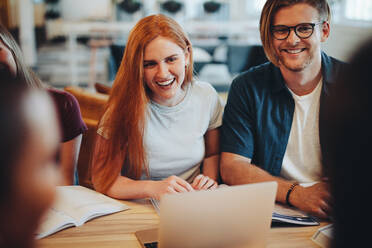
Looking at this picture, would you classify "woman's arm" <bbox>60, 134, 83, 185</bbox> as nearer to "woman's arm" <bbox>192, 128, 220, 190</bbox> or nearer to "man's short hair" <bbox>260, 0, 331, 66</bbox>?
"woman's arm" <bbox>192, 128, 220, 190</bbox>

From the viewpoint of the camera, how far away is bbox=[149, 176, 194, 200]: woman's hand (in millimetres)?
1310

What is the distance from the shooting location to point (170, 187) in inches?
51.7

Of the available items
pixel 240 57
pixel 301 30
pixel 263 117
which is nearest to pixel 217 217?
pixel 263 117

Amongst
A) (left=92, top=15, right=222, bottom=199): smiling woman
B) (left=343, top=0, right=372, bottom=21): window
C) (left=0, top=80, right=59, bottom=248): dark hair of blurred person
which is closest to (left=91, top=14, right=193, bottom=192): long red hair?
(left=92, top=15, right=222, bottom=199): smiling woman

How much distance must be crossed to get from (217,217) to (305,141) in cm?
79

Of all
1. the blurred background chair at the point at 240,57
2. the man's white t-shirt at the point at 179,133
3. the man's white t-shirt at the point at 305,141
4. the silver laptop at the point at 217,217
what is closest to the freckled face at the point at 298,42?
the man's white t-shirt at the point at 305,141

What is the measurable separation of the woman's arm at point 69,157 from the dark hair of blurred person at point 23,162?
1243 millimetres

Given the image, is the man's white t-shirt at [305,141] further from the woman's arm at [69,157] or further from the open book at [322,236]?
the woman's arm at [69,157]

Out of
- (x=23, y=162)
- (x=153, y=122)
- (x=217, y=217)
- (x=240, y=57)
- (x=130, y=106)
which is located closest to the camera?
(x=23, y=162)

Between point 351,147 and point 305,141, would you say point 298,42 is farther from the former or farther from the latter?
point 351,147

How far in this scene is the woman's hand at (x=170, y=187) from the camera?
131 centimetres

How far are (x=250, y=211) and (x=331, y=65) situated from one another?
887 mm

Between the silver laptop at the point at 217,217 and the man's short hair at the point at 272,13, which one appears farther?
the man's short hair at the point at 272,13

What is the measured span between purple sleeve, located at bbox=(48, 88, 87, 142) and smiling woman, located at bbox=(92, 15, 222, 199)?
0.86 feet
